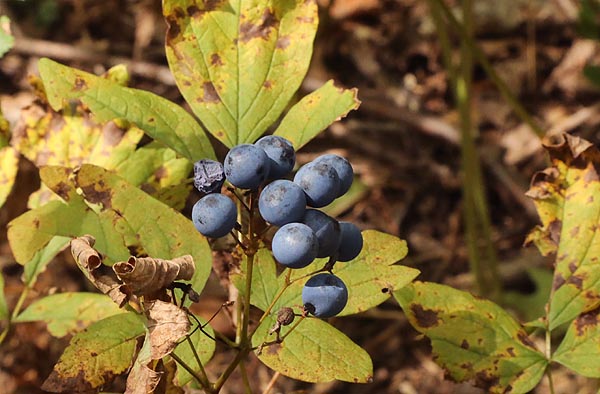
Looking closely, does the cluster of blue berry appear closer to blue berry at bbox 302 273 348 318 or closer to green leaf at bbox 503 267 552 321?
blue berry at bbox 302 273 348 318

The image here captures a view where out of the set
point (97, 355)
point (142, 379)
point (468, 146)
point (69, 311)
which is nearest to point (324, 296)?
point (142, 379)

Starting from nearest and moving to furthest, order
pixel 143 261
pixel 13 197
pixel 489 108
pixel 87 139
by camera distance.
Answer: pixel 143 261, pixel 87 139, pixel 13 197, pixel 489 108

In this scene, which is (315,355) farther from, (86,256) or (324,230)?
(86,256)

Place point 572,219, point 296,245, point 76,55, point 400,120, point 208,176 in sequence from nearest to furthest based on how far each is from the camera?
point 296,245 < point 208,176 < point 572,219 < point 400,120 < point 76,55

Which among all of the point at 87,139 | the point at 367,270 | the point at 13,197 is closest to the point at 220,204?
the point at 367,270

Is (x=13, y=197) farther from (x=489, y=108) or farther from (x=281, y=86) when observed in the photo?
(x=489, y=108)

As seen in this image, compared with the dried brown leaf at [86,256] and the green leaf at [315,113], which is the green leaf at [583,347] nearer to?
the green leaf at [315,113]
